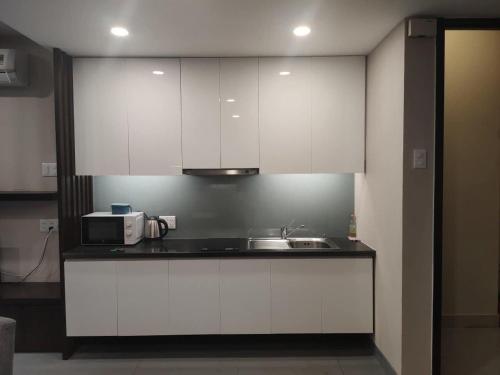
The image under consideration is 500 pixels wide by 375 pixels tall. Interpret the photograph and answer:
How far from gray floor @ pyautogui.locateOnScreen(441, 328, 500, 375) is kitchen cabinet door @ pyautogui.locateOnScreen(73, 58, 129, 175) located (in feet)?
9.36

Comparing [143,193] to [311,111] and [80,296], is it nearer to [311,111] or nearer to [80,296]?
[80,296]

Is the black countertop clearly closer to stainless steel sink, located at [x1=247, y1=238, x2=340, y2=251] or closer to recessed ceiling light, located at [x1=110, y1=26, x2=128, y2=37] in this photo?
stainless steel sink, located at [x1=247, y1=238, x2=340, y2=251]

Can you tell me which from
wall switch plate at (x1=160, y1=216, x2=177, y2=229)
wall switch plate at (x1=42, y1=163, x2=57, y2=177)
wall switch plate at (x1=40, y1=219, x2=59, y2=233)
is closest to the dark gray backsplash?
wall switch plate at (x1=160, y1=216, x2=177, y2=229)

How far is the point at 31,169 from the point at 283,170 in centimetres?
Result: 212

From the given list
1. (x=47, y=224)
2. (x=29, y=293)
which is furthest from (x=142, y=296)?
(x=47, y=224)

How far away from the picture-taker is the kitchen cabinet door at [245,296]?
256 cm

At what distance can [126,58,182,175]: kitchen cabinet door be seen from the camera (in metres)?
2.73

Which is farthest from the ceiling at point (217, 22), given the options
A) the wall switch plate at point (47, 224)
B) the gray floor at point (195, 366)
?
the gray floor at point (195, 366)

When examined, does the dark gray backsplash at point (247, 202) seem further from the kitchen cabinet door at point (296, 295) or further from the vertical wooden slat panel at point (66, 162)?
the kitchen cabinet door at point (296, 295)

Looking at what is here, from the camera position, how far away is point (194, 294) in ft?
8.44

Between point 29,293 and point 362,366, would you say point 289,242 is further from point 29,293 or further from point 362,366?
point 29,293

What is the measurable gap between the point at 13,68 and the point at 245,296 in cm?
249

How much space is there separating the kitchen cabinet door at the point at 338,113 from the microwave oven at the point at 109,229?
155 centimetres

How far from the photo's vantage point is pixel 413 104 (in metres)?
2.10
